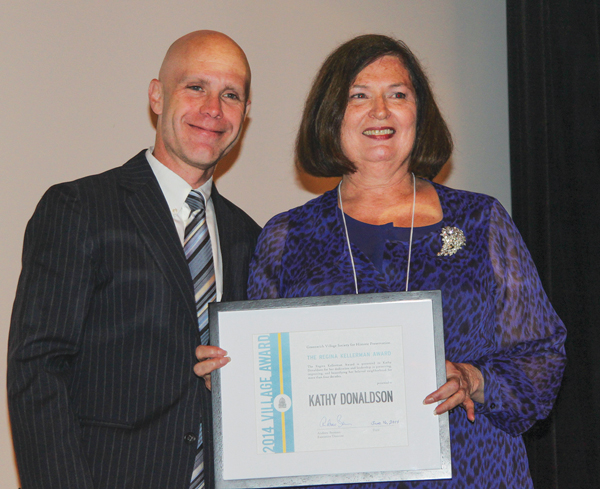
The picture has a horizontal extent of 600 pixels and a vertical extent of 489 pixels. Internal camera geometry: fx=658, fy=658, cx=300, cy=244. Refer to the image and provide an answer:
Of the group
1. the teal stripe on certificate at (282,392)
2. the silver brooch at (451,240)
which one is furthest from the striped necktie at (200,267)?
the silver brooch at (451,240)

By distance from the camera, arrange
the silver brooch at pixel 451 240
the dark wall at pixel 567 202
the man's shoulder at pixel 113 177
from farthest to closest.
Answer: the dark wall at pixel 567 202 → the man's shoulder at pixel 113 177 → the silver brooch at pixel 451 240

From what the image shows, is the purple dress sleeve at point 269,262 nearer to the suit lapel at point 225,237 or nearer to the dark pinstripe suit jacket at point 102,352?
the suit lapel at point 225,237

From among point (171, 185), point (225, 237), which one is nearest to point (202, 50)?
point (171, 185)

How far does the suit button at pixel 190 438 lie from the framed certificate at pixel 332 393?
0.77 feet

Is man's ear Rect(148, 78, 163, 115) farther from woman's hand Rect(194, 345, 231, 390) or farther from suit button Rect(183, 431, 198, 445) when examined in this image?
suit button Rect(183, 431, 198, 445)

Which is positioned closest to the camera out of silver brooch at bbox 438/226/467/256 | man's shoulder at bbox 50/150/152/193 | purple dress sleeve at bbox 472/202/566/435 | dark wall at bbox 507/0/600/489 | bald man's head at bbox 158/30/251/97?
purple dress sleeve at bbox 472/202/566/435

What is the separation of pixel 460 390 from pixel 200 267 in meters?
0.92

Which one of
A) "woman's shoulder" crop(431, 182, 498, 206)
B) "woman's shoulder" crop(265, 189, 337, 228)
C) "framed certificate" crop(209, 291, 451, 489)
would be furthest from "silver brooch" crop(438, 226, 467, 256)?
→ "woman's shoulder" crop(265, 189, 337, 228)

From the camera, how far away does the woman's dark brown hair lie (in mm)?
2182

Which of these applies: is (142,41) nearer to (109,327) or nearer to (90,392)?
(109,327)

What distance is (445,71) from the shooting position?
11.9ft

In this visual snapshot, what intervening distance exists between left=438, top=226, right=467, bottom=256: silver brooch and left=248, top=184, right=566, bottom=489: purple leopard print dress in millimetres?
14

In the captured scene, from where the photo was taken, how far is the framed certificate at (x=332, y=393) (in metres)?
1.74

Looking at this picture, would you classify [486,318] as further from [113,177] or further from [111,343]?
[113,177]
